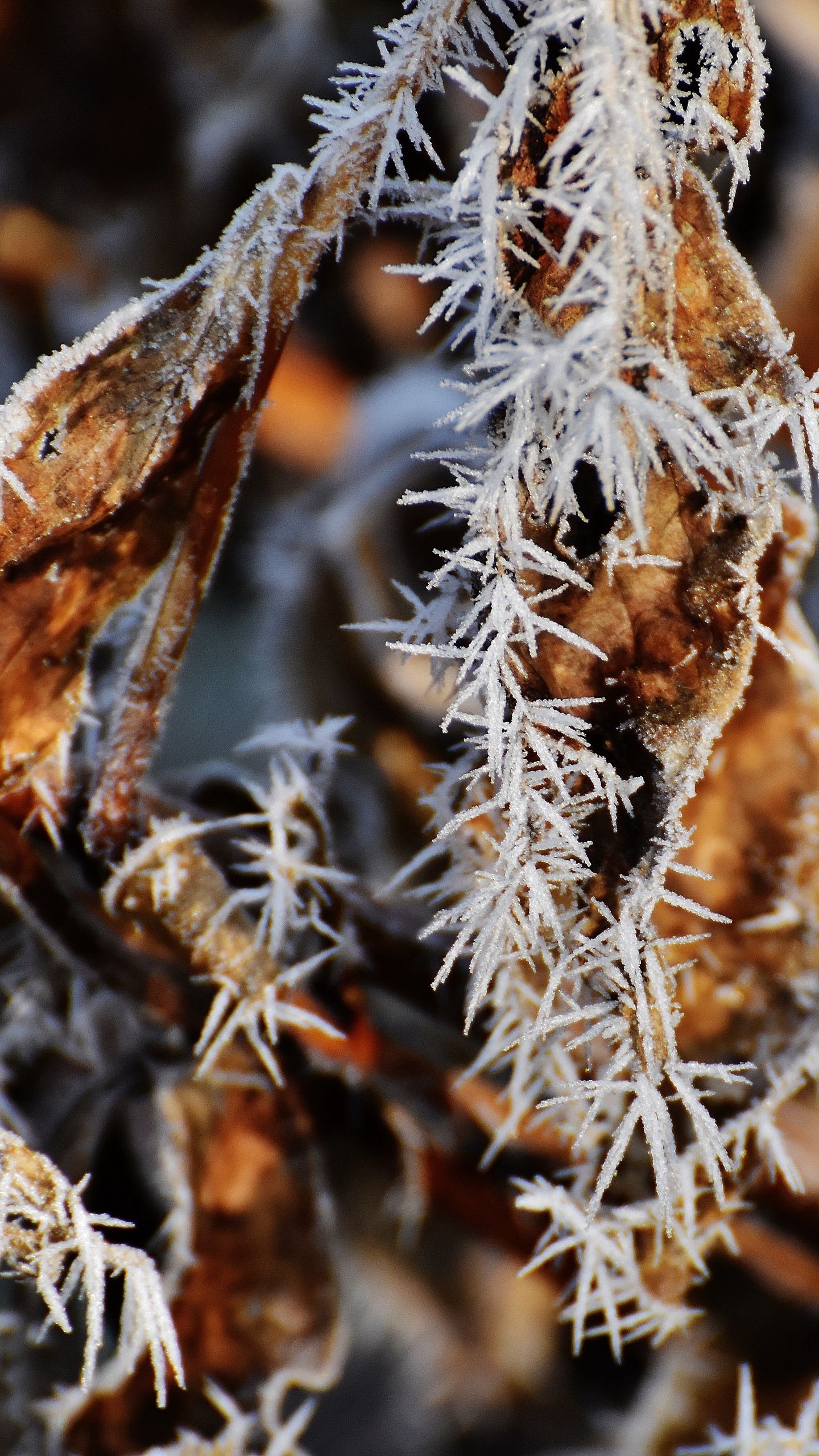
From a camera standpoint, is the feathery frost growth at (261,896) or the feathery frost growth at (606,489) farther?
the feathery frost growth at (261,896)

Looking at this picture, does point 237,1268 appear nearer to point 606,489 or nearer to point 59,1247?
point 59,1247

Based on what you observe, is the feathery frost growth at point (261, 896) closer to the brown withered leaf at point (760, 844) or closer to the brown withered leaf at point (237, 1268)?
the brown withered leaf at point (237, 1268)

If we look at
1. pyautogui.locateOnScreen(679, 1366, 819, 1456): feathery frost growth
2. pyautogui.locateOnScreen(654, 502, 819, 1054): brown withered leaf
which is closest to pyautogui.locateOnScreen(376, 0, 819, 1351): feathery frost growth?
pyautogui.locateOnScreen(654, 502, 819, 1054): brown withered leaf

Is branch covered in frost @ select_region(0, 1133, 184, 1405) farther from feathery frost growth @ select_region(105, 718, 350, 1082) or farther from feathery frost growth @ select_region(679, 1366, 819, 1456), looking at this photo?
feathery frost growth @ select_region(679, 1366, 819, 1456)

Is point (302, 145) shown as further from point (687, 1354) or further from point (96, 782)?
point (687, 1354)

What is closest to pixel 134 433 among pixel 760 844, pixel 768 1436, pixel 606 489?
pixel 606 489

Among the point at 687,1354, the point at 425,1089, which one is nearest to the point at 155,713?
the point at 425,1089

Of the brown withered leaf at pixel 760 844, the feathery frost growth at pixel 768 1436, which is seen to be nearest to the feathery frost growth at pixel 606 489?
the brown withered leaf at pixel 760 844
